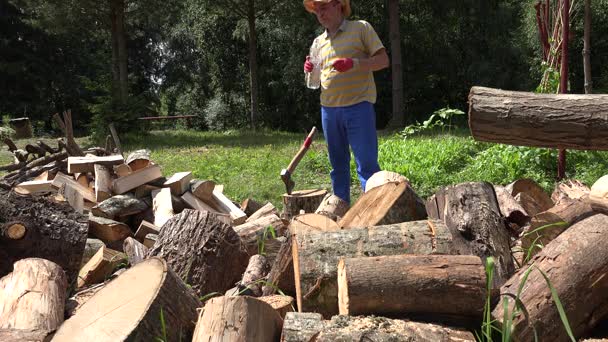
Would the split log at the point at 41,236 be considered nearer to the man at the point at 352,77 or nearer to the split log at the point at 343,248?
the split log at the point at 343,248

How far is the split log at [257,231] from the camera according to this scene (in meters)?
3.74

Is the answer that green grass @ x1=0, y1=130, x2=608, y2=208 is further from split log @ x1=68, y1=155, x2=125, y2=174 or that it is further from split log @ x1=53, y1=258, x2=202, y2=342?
split log @ x1=53, y1=258, x2=202, y2=342

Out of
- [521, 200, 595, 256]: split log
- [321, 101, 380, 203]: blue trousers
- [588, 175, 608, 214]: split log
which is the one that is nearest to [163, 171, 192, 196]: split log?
[321, 101, 380, 203]: blue trousers

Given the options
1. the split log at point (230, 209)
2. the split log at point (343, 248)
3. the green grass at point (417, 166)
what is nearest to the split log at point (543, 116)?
the split log at point (343, 248)

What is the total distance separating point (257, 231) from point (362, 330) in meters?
1.88

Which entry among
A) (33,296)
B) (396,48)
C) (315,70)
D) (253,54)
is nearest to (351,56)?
(315,70)

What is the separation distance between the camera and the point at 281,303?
267 cm

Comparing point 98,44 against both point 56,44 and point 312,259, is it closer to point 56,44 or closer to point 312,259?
point 56,44

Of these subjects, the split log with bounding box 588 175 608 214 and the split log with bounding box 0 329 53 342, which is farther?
the split log with bounding box 588 175 608 214

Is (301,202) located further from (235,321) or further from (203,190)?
(235,321)

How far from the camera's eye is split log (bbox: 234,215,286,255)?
147 inches

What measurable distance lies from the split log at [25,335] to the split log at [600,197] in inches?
104

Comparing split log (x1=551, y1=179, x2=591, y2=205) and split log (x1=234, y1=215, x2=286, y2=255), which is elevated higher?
split log (x1=551, y1=179, x2=591, y2=205)

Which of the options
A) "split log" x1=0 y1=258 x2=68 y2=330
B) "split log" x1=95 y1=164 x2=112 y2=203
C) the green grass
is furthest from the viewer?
the green grass
